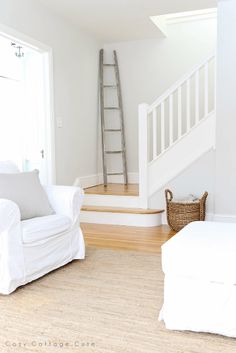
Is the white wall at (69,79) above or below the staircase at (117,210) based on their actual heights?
above

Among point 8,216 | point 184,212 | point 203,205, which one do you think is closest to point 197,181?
point 203,205

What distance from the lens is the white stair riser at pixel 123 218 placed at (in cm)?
437

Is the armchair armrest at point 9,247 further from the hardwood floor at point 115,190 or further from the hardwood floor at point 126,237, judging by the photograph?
the hardwood floor at point 115,190

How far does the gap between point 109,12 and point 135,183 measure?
2.55 metres

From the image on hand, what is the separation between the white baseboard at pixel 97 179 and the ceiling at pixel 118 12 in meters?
2.06

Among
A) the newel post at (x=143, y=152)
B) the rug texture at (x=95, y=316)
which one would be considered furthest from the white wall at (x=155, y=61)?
the rug texture at (x=95, y=316)

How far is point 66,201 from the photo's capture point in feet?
9.97

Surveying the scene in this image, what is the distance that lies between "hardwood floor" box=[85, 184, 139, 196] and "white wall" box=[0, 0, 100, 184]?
280 mm

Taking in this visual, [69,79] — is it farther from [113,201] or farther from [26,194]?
[26,194]

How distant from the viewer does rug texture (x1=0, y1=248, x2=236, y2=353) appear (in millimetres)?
1787

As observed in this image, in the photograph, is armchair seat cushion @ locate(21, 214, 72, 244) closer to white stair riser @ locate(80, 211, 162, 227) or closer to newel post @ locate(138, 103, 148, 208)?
A: white stair riser @ locate(80, 211, 162, 227)

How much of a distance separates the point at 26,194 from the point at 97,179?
2.97 metres

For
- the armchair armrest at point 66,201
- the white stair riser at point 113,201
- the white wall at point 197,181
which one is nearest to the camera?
the armchair armrest at point 66,201

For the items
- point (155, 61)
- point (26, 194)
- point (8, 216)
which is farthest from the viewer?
point (155, 61)
